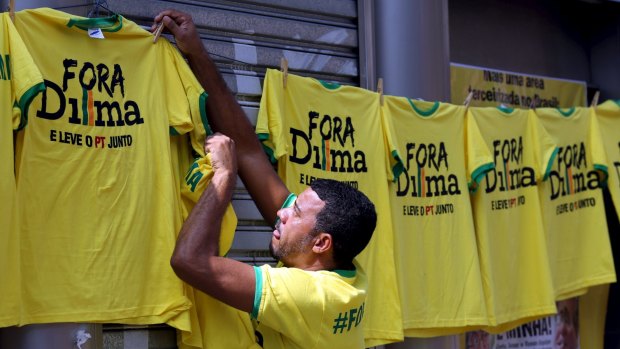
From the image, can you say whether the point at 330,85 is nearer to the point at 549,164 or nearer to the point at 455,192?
the point at 455,192

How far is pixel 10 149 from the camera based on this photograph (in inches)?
143

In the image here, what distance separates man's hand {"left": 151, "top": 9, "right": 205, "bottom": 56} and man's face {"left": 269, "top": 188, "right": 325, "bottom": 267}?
0.89 m

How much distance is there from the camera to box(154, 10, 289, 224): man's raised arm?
14.3 ft

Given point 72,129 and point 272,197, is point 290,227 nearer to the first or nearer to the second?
point 272,197

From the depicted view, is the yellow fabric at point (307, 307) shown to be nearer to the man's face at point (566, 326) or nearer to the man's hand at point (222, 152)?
the man's hand at point (222, 152)

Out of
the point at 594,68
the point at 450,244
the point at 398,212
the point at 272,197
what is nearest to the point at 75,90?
the point at 272,197

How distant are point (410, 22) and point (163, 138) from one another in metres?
1.94

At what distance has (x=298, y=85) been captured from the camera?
15.6 feet

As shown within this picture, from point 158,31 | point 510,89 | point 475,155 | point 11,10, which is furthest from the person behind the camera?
point 510,89

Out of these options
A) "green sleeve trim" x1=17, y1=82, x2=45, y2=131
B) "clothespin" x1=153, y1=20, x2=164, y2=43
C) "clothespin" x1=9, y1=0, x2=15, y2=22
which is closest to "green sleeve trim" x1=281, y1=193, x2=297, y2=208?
"clothespin" x1=153, y1=20, x2=164, y2=43

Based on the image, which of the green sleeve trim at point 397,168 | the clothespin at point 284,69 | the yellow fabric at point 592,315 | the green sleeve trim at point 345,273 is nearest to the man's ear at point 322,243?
the green sleeve trim at point 345,273

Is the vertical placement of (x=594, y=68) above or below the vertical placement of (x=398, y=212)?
above

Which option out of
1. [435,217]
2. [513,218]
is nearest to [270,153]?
[435,217]

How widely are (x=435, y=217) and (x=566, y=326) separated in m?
2.19
